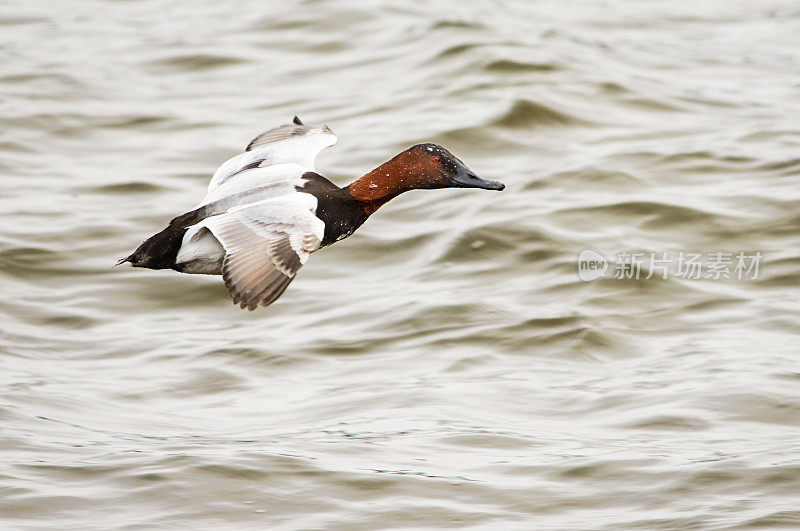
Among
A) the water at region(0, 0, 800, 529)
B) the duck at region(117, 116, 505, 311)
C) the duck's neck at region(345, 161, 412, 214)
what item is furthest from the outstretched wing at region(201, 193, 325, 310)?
the water at region(0, 0, 800, 529)

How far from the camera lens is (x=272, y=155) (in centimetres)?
687

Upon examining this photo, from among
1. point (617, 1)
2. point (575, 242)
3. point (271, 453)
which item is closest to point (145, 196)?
point (575, 242)

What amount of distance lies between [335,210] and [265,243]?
25.0 inches

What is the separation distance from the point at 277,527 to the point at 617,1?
10.9 meters

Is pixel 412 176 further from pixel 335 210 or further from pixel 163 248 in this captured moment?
pixel 163 248

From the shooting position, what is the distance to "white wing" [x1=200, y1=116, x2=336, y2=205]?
257 inches

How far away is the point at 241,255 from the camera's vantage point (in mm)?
5480

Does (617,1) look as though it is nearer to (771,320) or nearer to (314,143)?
(771,320)

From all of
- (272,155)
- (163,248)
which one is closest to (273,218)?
(163,248)

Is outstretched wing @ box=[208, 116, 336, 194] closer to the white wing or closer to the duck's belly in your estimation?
the white wing

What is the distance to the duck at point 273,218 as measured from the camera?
543 centimetres

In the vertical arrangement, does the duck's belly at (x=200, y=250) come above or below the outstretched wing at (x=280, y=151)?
below
